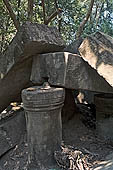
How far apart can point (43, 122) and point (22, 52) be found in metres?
0.95

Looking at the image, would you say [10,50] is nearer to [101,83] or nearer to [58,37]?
[58,37]

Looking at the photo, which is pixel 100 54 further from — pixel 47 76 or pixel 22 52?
pixel 22 52

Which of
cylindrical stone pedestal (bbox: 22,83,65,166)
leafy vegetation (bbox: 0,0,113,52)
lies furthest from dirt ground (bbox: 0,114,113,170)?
leafy vegetation (bbox: 0,0,113,52)

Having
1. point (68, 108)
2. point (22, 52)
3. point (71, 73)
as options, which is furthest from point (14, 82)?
point (71, 73)

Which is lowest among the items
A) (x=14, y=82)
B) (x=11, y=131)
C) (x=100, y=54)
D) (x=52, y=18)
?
(x=11, y=131)

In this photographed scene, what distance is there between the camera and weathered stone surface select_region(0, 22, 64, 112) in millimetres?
2721

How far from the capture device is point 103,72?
2.30 meters

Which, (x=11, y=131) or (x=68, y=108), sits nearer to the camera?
(x=11, y=131)

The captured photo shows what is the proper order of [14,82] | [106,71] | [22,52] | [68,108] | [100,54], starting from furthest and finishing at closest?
1. [68,108]
2. [14,82]
3. [22,52]
4. [100,54]
5. [106,71]

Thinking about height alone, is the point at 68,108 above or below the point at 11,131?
above

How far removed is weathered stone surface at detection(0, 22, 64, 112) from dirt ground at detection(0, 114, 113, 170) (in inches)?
32.1

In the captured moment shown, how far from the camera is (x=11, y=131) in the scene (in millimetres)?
3105

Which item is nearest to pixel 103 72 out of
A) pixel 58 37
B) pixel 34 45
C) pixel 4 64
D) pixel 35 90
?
pixel 35 90

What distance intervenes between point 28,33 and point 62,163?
1579 millimetres
